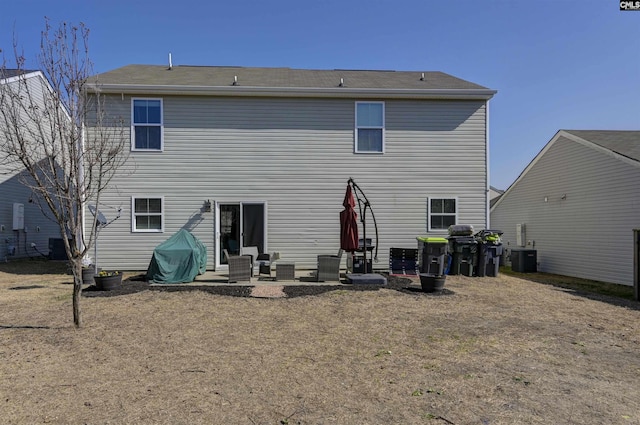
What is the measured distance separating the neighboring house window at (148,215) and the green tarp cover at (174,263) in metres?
2.16

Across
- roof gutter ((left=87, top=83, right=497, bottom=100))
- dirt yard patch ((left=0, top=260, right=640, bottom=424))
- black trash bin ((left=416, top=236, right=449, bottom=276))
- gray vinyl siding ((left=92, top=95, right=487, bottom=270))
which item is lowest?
dirt yard patch ((left=0, top=260, right=640, bottom=424))

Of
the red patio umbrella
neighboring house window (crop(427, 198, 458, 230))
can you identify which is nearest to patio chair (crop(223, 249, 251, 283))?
the red patio umbrella

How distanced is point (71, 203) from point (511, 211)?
17.0m

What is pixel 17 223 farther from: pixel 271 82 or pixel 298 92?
pixel 298 92

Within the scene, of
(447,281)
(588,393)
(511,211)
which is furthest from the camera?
(511,211)

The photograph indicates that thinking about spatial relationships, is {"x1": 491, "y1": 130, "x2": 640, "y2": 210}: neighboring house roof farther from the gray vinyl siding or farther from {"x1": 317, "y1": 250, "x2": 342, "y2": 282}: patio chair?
{"x1": 317, "y1": 250, "x2": 342, "y2": 282}: patio chair

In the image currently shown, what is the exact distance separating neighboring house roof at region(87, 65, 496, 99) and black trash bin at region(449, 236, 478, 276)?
4455 mm

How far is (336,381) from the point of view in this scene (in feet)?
13.0

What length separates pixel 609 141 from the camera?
41.8 ft

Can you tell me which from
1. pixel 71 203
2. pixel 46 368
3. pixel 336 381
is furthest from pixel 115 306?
pixel 336 381

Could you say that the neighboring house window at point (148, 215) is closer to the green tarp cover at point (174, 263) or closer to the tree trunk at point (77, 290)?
the green tarp cover at point (174, 263)

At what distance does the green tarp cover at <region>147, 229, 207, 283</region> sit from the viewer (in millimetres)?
9562

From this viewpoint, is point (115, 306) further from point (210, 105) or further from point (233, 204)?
point (210, 105)

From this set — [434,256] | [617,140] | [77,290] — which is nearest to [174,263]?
[77,290]
